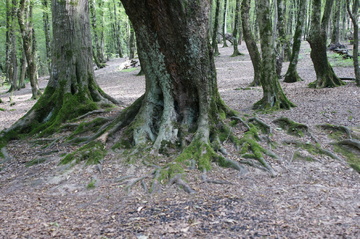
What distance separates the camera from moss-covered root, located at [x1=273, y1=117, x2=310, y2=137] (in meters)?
6.06

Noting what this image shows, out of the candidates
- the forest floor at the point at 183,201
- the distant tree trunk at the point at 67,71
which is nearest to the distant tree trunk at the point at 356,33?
the forest floor at the point at 183,201

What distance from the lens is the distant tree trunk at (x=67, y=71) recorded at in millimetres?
7688

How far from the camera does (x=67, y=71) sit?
791 centimetres

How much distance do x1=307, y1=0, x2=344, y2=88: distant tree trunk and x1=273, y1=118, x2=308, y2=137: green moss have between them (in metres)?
5.01

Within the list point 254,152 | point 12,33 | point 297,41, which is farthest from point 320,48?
point 12,33

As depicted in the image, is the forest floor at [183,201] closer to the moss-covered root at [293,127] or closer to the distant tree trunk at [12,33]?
the moss-covered root at [293,127]

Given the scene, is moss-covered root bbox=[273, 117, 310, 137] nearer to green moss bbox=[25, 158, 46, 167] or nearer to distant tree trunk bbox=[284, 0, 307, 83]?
green moss bbox=[25, 158, 46, 167]

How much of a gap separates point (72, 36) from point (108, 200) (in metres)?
5.55

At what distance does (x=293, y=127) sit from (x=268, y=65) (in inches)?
87.5

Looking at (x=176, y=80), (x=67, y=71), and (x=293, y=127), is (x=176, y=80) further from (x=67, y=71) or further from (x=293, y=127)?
(x=67, y=71)

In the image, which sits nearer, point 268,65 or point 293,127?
point 293,127

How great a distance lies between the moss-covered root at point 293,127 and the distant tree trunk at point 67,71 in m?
4.88

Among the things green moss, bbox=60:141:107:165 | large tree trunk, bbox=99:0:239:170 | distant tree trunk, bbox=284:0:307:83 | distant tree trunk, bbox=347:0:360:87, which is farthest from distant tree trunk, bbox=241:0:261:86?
green moss, bbox=60:141:107:165

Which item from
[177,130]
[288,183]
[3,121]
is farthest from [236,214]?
[3,121]
